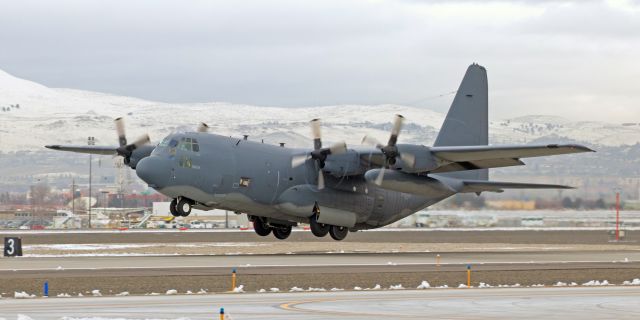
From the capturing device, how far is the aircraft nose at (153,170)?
4238 centimetres

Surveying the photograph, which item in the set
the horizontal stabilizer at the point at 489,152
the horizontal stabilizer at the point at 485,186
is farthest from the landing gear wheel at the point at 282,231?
the horizontal stabilizer at the point at 489,152

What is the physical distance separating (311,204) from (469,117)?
11.0 meters

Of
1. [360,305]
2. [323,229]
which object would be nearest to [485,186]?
[323,229]

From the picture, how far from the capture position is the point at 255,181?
44719mm

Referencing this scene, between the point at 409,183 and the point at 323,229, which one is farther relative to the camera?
the point at 323,229

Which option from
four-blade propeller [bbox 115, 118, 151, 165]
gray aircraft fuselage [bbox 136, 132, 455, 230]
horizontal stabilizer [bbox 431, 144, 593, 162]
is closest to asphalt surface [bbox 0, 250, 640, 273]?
gray aircraft fuselage [bbox 136, 132, 455, 230]

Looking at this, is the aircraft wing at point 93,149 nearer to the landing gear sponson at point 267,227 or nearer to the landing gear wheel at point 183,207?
the landing gear sponson at point 267,227

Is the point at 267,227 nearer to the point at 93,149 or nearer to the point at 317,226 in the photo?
the point at 317,226

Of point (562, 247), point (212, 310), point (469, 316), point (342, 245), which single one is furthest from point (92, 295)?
point (562, 247)

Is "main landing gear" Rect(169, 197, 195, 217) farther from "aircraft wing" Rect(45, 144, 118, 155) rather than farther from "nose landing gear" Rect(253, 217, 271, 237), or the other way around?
"aircraft wing" Rect(45, 144, 118, 155)

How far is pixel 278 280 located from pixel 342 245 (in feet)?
84.8

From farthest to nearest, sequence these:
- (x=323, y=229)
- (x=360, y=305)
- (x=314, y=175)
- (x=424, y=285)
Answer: (x=323, y=229) → (x=314, y=175) → (x=424, y=285) → (x=360, y=305)

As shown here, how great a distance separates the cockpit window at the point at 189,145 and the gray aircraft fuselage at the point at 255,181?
0.16ft

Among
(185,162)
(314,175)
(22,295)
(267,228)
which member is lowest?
(22,295)
